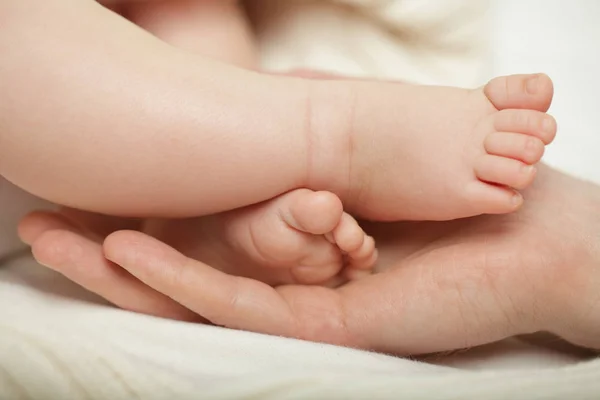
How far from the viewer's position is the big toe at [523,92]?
615 millimetres

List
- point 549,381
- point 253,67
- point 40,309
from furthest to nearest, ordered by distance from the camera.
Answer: point 253,67
point 40,309
point 549,381

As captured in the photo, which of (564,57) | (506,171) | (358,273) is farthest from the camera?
(564,57)

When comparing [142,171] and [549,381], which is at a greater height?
[142,171]

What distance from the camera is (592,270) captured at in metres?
0.63

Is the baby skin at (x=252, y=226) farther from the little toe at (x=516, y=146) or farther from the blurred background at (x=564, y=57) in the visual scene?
the blurred background at (x=564, y=57)

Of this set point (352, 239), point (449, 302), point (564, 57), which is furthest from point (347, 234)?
point (564, 57)

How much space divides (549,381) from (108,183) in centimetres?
41

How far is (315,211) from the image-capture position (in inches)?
24.8

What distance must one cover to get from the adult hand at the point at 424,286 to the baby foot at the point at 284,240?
0.11 feet

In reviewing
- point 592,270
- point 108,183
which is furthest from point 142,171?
point 592,270

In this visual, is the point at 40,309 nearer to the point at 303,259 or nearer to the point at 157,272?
the point at 157,272

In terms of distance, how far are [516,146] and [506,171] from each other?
24mm

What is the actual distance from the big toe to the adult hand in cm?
10

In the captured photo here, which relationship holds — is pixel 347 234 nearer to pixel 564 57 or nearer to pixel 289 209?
pixel 289 209
